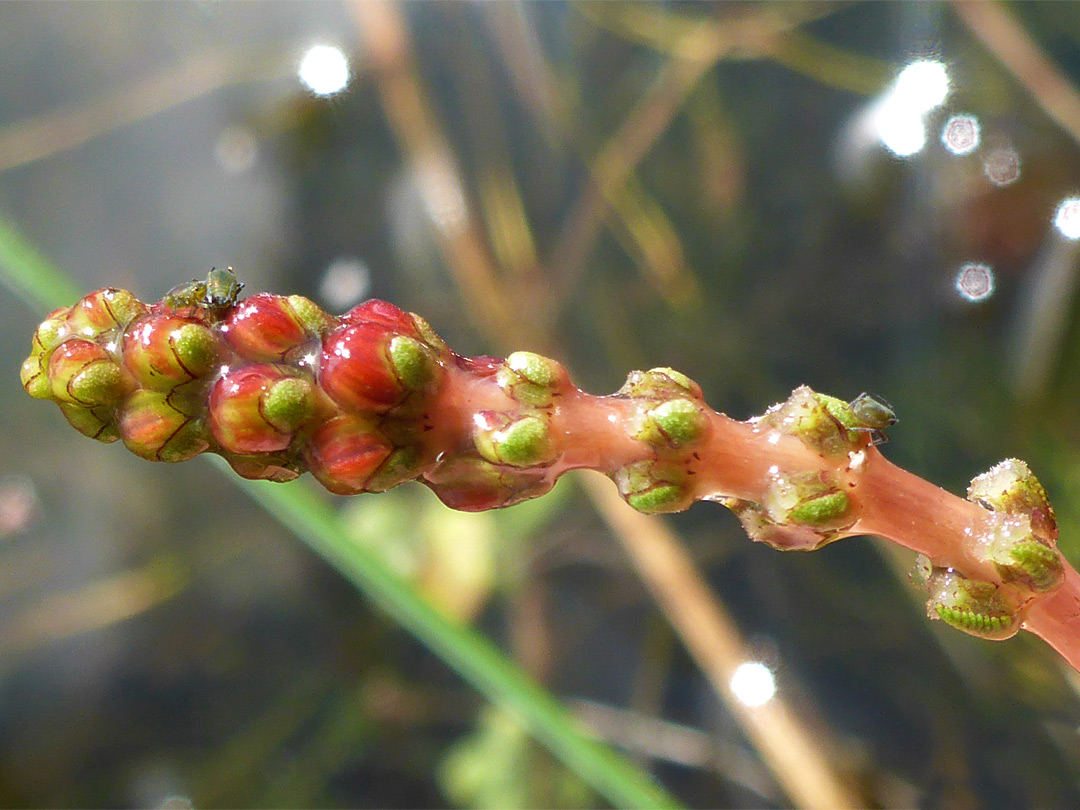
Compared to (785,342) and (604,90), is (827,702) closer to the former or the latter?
(785,342)

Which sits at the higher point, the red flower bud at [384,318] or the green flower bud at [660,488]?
the red flower bud at [384,318]

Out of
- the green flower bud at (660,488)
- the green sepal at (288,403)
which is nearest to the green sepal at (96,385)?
the green sepal at (288,403)

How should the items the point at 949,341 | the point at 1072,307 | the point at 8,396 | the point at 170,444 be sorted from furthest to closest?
the point at 8,396
the point at 949,341
the point at 1072,307
the point at 170,444

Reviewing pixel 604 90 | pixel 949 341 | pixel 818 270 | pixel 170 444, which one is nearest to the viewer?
pixel 170 444

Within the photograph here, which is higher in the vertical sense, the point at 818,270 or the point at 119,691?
the point at 818,270

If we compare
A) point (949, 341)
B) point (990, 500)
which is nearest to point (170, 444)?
point (990, 500)

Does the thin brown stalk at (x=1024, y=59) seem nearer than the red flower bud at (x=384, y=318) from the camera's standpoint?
No

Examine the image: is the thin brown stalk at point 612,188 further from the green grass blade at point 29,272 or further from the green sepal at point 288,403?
the green sepal at point 288,403
